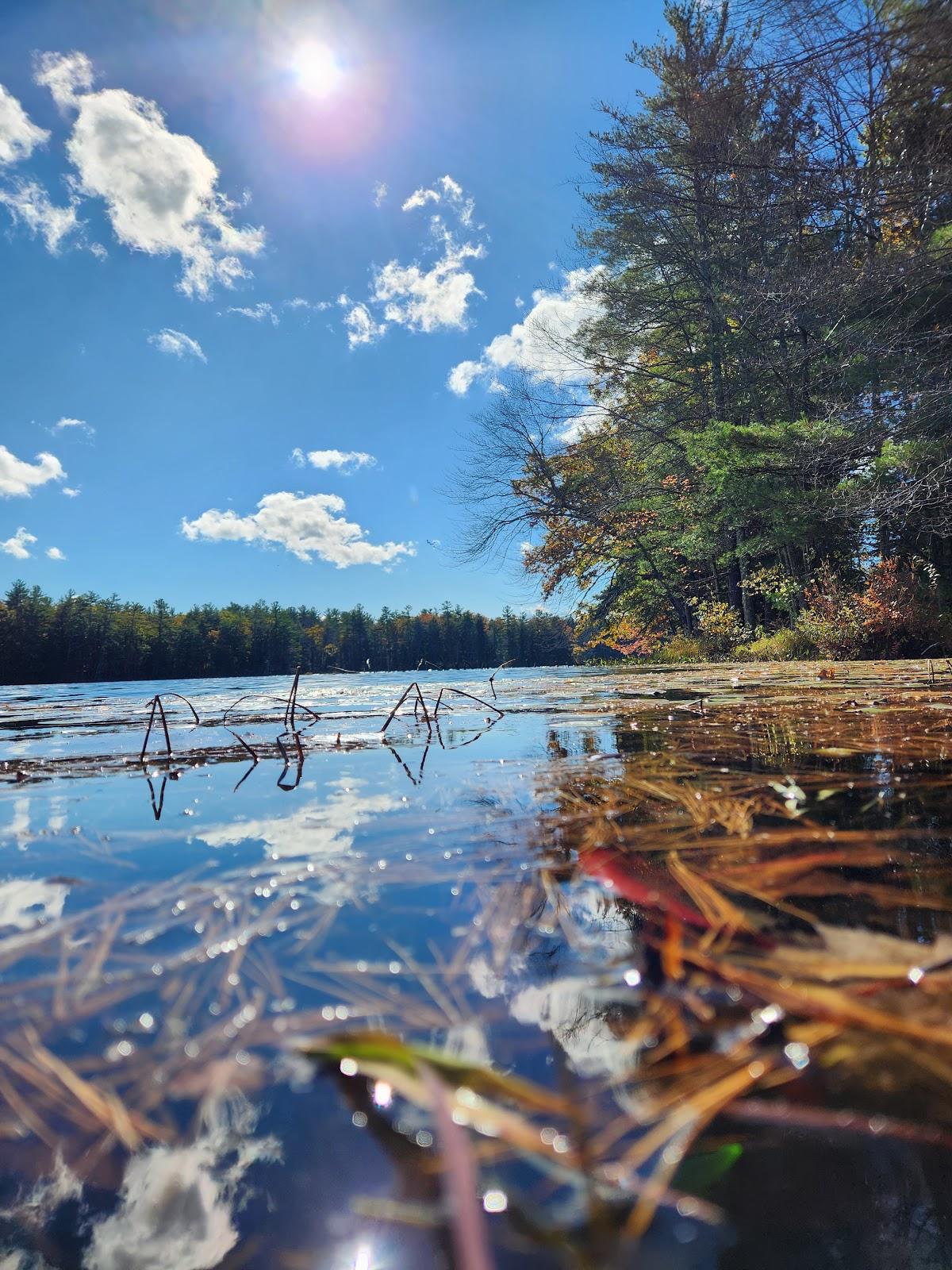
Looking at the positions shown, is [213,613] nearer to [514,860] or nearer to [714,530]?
[714,530]

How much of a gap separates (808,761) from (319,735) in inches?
101

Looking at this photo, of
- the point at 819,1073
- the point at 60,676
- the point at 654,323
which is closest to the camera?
the point at 819,1073

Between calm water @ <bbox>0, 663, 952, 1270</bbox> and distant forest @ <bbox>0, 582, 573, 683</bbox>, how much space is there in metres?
50.7

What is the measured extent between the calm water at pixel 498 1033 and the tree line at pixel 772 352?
6382 millimetres

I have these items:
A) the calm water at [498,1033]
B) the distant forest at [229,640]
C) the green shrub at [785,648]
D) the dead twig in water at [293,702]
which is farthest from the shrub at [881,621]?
the distant forest at [229,640]

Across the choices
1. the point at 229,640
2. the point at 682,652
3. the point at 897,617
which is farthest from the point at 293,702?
the point at 229,640

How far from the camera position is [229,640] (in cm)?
7144

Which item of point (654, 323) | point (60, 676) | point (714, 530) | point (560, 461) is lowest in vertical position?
point (60, 676)

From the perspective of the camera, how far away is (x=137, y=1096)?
47 centimetres

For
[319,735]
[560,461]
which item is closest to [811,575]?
[560,461]

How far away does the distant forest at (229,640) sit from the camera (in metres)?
60.8

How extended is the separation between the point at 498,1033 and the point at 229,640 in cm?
7734

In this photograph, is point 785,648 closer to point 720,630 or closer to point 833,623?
point 833,623

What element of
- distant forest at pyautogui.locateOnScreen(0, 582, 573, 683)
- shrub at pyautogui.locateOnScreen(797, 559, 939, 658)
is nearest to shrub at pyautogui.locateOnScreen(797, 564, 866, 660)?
shrub at pyautogui.locateOnScreen(797, 559, 939, 658)
